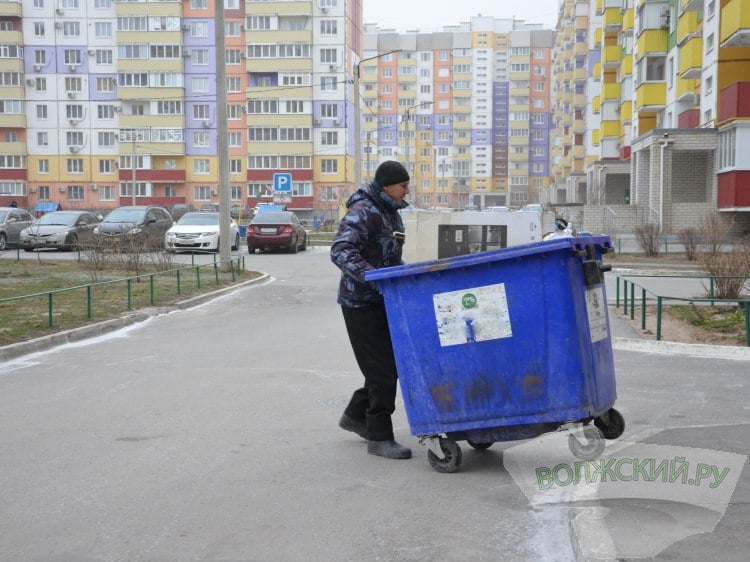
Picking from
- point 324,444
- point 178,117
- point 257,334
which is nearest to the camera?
point 324,444

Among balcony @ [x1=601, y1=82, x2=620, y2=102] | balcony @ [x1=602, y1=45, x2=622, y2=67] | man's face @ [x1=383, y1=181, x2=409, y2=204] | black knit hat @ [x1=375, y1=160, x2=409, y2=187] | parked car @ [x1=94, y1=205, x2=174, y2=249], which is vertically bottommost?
parked car @ [x1=94, y1=205, x2=174, y2=249]

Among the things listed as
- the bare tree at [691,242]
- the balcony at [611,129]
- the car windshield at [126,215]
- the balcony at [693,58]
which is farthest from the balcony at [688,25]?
the car windshield at [126,215]

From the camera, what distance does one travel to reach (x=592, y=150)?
76.6m

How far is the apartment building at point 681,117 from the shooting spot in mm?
36188

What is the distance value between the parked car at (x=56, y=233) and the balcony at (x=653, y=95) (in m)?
31.0

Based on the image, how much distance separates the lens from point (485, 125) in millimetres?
131375

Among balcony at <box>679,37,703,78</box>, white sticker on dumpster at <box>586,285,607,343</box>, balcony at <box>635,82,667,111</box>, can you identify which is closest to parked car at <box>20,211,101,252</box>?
balcony at <box>679,37,703,78</box>

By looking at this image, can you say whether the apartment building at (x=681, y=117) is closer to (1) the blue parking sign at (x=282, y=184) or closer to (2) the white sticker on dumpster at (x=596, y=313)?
(1) the blue parking sign at (x=282, y=184)

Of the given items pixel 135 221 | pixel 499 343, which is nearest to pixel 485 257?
pixel 499 343

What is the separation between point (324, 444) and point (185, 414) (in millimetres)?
1550

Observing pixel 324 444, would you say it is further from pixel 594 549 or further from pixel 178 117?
pixel 178 117

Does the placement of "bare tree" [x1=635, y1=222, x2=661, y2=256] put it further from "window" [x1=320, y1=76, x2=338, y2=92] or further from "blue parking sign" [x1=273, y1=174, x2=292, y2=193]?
"window" [x1=320, y1=76, x2=338, y2=92]

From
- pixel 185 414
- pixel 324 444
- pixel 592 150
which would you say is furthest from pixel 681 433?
pixel 592 150

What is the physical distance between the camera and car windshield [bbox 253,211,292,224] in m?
35.6
